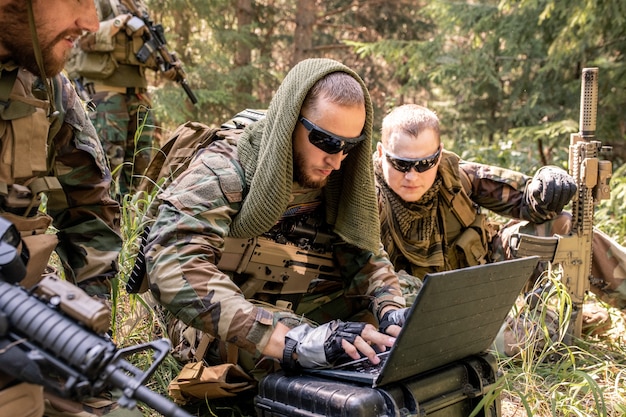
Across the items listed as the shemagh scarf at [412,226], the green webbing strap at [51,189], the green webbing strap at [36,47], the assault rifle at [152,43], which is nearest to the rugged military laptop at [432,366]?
the green webbing strap at [51,189]

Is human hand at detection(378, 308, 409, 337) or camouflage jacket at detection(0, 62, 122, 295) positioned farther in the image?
human hand at detection(378, 308, 409, 337)

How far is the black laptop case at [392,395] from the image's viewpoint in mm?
2385

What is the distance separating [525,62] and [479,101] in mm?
1234

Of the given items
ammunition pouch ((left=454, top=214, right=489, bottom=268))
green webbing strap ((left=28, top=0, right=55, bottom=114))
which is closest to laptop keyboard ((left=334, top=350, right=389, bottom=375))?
green webbing strap ((left=28, top=0, right=55, bottom=114))

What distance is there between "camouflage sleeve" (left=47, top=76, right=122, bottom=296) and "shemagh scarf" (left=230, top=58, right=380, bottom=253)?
583 mm

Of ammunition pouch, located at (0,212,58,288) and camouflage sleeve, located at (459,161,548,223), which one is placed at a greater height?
ammunition pouch, located at (0,212,58,288)

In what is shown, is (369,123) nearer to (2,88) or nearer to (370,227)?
(370,227)

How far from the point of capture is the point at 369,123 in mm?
3285

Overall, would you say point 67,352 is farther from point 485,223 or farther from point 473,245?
point 485,223

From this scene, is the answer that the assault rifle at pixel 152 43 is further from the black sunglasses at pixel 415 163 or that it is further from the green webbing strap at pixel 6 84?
the green webbing strap at pixel 6 84

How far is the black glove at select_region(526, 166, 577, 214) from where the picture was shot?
4391 mm

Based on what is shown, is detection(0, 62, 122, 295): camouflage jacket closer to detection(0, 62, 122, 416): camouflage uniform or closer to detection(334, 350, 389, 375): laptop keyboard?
detection(0, 62, 122, 416): camouflage uniform

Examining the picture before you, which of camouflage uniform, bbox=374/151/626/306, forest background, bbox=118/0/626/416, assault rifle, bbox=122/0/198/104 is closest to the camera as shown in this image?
camouflage uniform, bbox=374/151/626/306

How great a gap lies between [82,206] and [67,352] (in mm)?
1388
